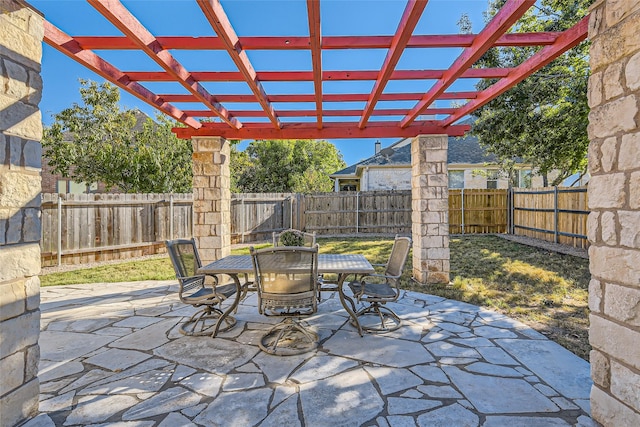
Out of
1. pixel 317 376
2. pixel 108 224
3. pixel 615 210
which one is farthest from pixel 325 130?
pixel 108 224

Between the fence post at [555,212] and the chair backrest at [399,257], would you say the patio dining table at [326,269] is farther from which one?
the fence post at [555,212]

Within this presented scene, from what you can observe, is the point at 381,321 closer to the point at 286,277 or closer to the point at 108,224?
the point at 286,277

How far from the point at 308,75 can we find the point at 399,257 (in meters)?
2.29

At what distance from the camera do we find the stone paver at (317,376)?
7.08 feet

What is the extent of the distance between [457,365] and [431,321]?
3.61 feet

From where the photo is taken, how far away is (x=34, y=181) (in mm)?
2182

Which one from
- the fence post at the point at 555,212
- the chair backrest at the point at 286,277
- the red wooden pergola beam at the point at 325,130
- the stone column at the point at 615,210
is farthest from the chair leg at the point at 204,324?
the fence post at the point at 555,212

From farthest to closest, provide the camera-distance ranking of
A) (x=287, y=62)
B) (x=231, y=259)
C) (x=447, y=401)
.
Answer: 1. (x=231, y=259)
2. (x=287, y=62)
3. (x=447, y=401)

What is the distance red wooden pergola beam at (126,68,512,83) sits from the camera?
3.47 metres

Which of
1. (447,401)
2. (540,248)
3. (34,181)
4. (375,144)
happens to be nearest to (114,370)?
(34,181)

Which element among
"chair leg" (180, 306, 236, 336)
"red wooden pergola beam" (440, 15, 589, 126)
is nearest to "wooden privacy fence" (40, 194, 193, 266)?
"chair leg" (180, 306, 236, 336)

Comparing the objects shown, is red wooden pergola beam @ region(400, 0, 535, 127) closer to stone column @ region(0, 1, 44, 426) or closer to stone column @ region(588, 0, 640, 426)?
stone column @ region(588, 0, 640, 426)

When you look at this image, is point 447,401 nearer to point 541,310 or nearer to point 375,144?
point 541,310

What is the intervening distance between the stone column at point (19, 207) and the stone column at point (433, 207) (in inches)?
196
